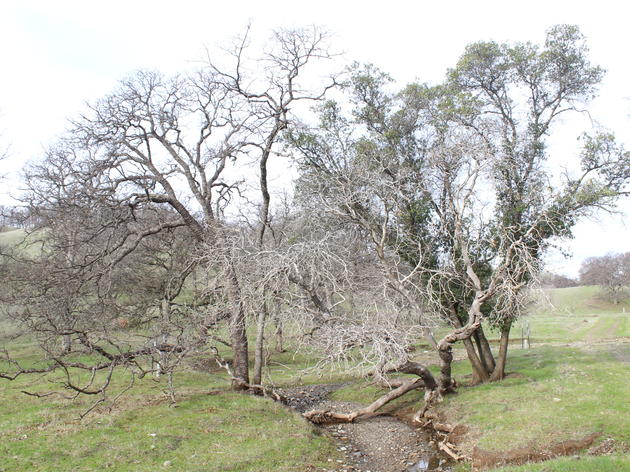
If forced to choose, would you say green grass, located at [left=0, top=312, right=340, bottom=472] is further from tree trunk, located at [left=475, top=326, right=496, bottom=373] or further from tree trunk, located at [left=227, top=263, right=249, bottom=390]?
tree trunk, located at [left=475, top=326, right=496, bottom=373]

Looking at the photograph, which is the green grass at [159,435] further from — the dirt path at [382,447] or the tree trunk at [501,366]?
the tree trunk at [501,366]

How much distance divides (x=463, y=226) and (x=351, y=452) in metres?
9.89

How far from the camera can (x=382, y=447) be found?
12844 mm

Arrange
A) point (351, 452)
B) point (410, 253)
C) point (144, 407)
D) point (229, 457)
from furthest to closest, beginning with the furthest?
point (410, 253), point (144, 407), point (351, 452), point (229, 457)

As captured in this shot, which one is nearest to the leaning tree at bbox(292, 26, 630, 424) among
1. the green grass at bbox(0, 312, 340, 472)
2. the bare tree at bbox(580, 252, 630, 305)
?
the green grass at bbox(0, 312, 340, 472)

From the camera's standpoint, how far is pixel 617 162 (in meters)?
16.4

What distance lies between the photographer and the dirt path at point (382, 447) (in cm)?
1141

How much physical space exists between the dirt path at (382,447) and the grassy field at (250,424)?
65 centimetres

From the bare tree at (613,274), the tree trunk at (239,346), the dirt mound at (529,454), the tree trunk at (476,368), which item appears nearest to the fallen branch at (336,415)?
the tree trunk at (239,346)

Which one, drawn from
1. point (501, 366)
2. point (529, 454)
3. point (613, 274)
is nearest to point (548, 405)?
point (529, 454)

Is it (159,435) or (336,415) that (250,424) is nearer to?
(159,435)

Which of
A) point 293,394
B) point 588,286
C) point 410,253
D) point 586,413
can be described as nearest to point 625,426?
point 586,413

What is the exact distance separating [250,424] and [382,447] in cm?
402

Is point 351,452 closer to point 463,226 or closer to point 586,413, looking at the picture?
point 586,413
